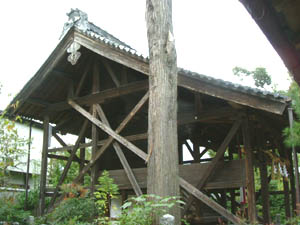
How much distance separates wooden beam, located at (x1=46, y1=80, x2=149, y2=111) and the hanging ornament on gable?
115 cm

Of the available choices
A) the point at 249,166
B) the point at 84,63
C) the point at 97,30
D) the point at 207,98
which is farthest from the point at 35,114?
the point at 249,166

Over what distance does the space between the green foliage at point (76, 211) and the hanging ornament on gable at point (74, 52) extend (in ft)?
11.2

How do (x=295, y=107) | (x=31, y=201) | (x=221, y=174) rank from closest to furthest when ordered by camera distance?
(x=295, y=107) → (x=221, y=174) → (x=31, y=201)

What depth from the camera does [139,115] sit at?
11.1 meters

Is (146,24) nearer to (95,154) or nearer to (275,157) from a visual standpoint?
(95,154)

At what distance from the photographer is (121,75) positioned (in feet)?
32.6

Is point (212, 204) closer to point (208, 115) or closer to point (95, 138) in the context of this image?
point (208, 115)

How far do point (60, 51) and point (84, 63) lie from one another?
3.22 feet

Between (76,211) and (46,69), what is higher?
(46,69)

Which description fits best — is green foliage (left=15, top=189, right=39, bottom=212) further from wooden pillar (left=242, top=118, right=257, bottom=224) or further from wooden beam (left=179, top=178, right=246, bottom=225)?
wooden pillar (left=242, top=118, right=257, bottom=224)

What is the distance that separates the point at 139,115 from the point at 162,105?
16.1ft

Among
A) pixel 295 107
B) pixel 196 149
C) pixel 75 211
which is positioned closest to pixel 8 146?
pixel 75 211

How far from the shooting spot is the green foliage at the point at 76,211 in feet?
27.5

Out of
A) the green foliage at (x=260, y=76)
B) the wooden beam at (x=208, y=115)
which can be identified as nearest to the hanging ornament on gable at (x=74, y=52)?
the wooden beam at (x=208, y=115)
